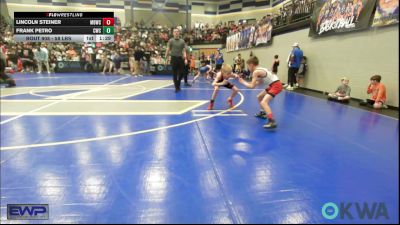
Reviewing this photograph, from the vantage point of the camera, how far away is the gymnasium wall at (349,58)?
6645 mm

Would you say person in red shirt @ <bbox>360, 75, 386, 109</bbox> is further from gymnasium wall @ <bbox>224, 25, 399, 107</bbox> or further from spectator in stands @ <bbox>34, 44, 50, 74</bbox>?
spectator in stands @ <bbox>34, 44, 50, 74</bbox>

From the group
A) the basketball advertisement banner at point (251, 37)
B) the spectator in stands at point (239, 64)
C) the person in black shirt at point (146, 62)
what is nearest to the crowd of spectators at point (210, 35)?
the basketball advertisement banner at point (251, 37)

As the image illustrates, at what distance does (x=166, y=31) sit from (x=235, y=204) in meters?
19.9

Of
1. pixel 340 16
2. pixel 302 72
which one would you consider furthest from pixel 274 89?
pixel 302 72

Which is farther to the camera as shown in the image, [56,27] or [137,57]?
[137,57]

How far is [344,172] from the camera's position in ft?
9.18

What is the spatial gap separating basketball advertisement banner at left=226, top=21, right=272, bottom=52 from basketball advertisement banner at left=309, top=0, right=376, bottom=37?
455 centimetres

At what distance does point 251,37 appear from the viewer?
17.2 metres

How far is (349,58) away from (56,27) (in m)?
8.09

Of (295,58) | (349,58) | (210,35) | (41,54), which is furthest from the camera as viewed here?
(210,35)

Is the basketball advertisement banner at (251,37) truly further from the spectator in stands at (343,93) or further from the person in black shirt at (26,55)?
the person in black shirt at (26,55)

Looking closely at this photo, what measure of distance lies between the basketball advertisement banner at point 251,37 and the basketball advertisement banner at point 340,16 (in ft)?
14.9

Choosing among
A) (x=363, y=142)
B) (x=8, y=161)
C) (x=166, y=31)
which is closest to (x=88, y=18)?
(x=8, y=161)

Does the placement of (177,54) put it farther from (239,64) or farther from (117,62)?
(239,64)
